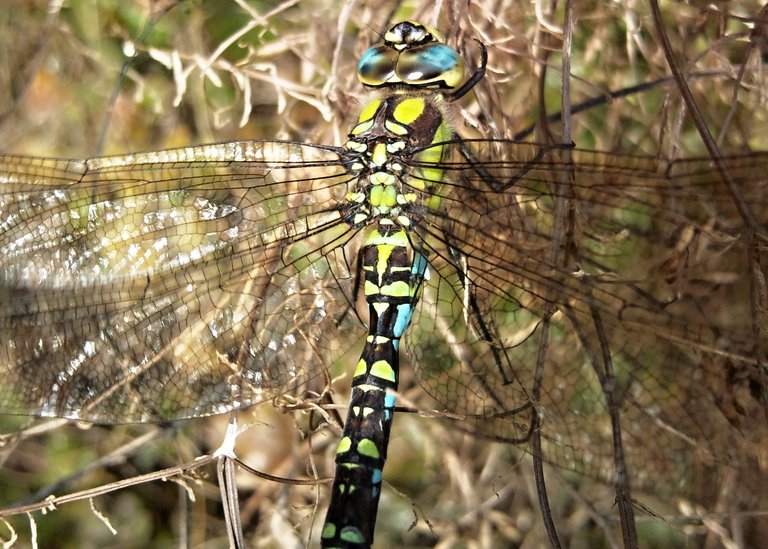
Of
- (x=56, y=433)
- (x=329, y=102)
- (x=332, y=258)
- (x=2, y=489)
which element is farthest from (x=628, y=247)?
(x=2, y=489)

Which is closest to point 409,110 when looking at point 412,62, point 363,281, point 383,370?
point 412,62

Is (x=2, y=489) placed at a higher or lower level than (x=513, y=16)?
lower

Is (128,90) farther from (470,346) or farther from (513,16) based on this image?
(470,346)

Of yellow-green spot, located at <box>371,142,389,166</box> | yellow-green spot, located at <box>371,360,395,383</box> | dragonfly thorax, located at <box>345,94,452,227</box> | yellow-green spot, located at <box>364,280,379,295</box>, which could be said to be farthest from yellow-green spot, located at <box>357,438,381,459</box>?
yellow-green spot, located at <box>371,142,389,166</box>

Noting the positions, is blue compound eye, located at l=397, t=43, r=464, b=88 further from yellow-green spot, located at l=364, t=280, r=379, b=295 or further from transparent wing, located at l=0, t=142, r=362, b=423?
yellow-green spot, located at l=364, t=280, r=379, b=295

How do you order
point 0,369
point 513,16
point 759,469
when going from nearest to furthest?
point 759,469 → point 0,369 → point 513,16

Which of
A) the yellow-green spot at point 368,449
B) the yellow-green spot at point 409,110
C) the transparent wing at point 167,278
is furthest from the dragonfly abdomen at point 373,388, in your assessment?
the yellow-green spot at point 409,110

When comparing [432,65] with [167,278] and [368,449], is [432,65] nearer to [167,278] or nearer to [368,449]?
[167,278]

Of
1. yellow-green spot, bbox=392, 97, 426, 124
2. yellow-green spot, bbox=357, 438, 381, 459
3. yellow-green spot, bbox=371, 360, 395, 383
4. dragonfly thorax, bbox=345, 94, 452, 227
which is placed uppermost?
yellow-green spot, bbox=392, 97, 426, 124
